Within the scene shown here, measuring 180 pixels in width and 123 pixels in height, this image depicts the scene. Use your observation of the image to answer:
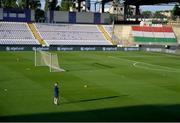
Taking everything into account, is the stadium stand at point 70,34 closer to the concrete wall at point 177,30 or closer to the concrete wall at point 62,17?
the concrete wall at point 62,17

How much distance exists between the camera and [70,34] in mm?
84500

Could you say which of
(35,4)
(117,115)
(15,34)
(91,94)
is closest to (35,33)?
(15,34)

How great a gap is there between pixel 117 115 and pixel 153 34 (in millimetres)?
65749

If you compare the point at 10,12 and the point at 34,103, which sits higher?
the point at 10,12

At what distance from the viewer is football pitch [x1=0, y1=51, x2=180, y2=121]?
23297 mm

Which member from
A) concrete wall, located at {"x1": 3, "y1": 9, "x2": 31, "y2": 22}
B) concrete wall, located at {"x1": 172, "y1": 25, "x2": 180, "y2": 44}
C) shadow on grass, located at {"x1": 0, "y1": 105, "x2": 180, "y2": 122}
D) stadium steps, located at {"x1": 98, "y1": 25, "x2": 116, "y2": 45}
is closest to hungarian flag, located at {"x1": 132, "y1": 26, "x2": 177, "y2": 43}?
concrete wall, located at {"x1": 172, "y1": 25, "x2": 180, "y2": 44}

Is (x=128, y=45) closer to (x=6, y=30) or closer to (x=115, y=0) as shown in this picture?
(x=115, y=0)

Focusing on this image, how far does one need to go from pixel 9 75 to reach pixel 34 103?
13.6m

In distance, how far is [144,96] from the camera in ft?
96.7

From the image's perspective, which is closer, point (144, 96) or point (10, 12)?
point (144, 96)

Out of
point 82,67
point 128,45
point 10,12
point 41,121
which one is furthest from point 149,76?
point 10,12

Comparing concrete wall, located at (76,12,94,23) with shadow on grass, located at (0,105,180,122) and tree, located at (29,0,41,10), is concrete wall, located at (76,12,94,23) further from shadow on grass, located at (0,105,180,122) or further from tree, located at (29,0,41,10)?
shadow on grass, located at (0,105,180,122)

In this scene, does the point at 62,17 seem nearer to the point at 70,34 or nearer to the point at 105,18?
the point at 70,34

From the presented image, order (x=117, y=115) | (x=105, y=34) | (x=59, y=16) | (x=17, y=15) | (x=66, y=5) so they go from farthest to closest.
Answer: (x=66, y=5) < (x=59, y=16) < (x=105, y=34) < (x=17, y=15) < (x=117, y=115)
